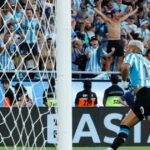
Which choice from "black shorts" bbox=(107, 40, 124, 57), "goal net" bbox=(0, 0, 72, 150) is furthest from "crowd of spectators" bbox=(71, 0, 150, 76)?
"goal net" bbox=(0, 0, 72, 150)

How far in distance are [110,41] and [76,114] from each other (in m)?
2.54

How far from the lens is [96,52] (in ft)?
37.5

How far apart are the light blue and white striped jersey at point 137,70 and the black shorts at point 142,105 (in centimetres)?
11

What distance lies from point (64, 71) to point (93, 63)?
6.98m

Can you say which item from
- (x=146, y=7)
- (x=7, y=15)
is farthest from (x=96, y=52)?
(x=7, y=15)

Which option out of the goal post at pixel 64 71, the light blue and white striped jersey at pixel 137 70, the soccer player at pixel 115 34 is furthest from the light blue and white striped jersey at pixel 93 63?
the goal post at pixel 64 71

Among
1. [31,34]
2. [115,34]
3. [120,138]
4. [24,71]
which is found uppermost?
[31,34]

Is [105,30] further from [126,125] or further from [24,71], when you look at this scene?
[24,71]

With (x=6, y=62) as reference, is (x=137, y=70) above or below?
below

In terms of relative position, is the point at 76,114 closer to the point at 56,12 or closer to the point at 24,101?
the point at 24,101

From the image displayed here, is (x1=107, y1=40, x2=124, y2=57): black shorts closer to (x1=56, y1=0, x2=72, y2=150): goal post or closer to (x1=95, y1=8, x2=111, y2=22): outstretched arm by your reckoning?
(x1=95, y1=8, x2=111, y2=22): outstretched arm

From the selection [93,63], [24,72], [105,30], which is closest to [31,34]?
[24,72]

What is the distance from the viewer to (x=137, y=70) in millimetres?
8203

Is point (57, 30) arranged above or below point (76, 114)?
above
